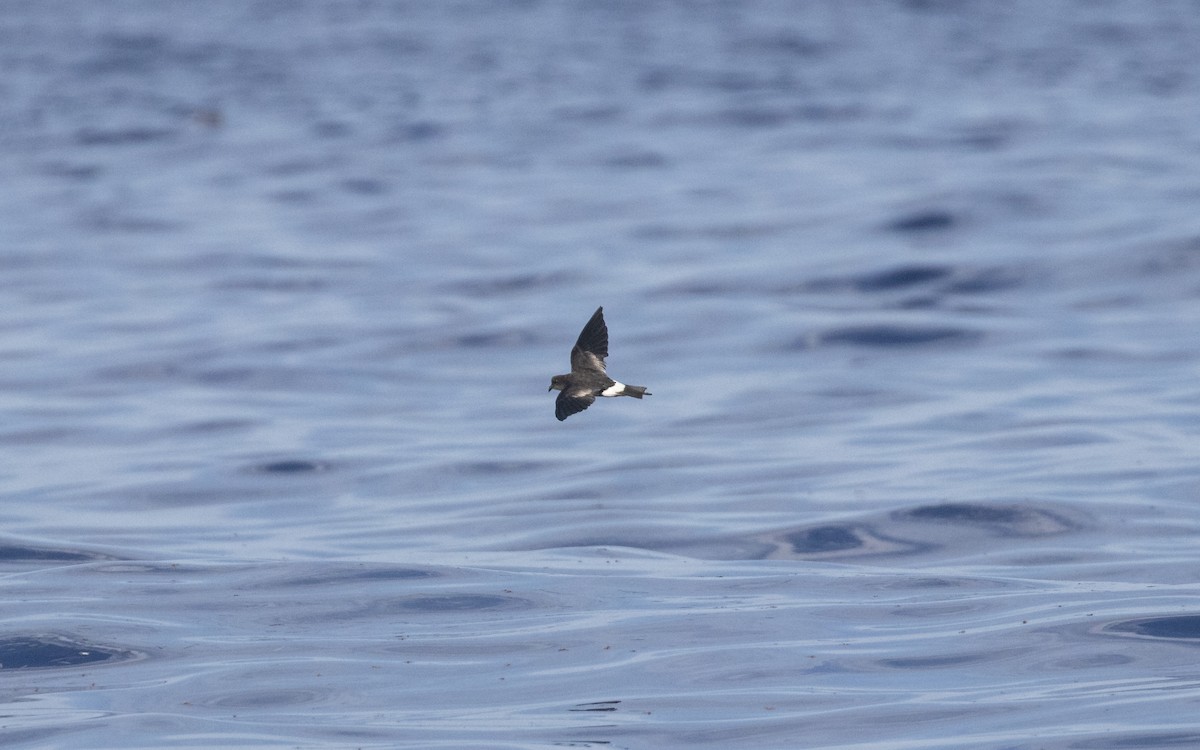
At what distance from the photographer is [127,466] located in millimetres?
21016

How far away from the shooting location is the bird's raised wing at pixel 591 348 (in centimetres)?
1045

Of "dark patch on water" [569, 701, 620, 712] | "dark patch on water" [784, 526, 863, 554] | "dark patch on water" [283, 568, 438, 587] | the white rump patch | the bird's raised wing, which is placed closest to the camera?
the white rump patch

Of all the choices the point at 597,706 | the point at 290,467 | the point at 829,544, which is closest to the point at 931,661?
the point at 597,706

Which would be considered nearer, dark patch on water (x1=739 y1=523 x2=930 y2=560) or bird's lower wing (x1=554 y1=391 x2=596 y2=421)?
bird's lower wing (x1=554 y1=391 x2=596 y2=421)

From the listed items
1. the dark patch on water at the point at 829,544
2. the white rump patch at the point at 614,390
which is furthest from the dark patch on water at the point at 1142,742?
the dark patch on water at the point at 829,544

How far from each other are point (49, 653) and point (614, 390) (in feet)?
18.7

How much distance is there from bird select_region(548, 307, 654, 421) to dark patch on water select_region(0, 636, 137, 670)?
4727mm

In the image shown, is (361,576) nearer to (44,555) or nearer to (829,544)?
(44,555)

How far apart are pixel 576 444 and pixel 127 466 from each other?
5610 mm

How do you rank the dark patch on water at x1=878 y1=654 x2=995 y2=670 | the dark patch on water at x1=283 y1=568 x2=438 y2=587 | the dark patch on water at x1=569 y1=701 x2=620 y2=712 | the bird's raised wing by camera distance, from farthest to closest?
the dark patch on water at x1=283 y1=568 x2=438 y2=587 < the dark patch on water at x1=878 y1=654 x2=995 y2=670 < the dark patch on water at x1=569 y1=701 x2=620 y2=712 < the bird's raised wing

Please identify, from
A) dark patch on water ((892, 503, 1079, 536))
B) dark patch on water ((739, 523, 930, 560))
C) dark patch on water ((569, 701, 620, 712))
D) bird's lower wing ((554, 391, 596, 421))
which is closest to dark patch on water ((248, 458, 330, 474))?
dark patch on water ((739, 523, 930, 560))

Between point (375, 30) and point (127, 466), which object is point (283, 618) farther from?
point (375, 30)

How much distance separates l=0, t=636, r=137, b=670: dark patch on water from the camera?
42.1 feet

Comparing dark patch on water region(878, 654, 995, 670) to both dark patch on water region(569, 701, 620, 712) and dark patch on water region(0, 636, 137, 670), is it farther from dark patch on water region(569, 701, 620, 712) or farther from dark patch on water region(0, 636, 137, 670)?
dark patch on water region(0, 636, 137, 670)
